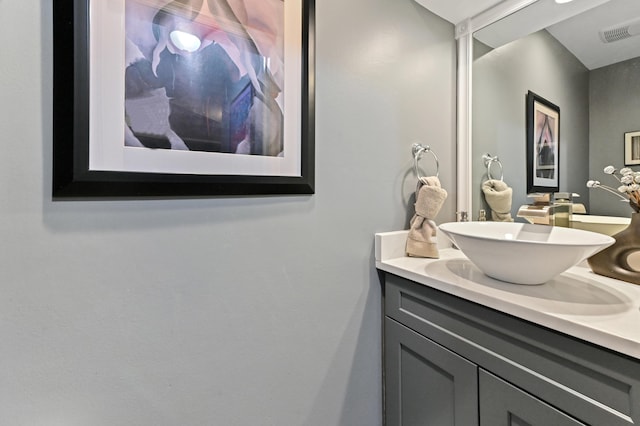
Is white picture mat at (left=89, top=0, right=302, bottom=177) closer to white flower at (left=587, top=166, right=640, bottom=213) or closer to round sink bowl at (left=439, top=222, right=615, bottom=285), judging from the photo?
round sink bowl at (left=439, top=222, right=615, bottom=285)

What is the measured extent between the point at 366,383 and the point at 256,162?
933 millimetres

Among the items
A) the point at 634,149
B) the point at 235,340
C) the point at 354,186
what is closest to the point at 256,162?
the point at 354,186

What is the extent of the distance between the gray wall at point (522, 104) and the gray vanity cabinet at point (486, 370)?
658 millimetres

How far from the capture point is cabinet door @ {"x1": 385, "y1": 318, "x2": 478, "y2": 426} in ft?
2.66

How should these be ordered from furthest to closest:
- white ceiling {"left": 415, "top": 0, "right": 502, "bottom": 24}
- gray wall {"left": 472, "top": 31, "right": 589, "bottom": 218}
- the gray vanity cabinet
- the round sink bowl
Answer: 1. white ceiling {"left": 415, "top": 0, "right": 502, "bottom": 24}
2. gray wall {"left": 472, "top": 31, "right": 589, "bottom": 218}
3. the round sink bowl
4. the gray vanity cabinet

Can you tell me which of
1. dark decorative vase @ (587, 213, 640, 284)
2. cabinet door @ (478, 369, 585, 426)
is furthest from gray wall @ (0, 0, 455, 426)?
dark decorative vase @ (587, 213, 640, 284)

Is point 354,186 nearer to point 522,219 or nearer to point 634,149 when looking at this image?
point 522,219

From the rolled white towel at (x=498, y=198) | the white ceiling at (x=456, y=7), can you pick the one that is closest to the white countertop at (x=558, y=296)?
the rolled white towel at (x=498, y=198)

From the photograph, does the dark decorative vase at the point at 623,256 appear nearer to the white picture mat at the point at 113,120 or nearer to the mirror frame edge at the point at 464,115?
the mirror frame edge at the point at 464,115

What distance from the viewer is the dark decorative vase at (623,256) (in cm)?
83

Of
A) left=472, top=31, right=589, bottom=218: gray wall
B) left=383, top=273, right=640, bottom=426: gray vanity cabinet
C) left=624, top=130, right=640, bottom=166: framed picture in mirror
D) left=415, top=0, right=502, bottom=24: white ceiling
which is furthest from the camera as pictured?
left=415, top=0, right=502, bottom=24: white ceiling

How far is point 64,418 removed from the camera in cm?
65

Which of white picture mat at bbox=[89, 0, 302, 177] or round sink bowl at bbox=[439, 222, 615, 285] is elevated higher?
white picture mat at bbox=[89, 0, 302, 177]

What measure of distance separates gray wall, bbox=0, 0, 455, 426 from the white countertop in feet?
0.74
